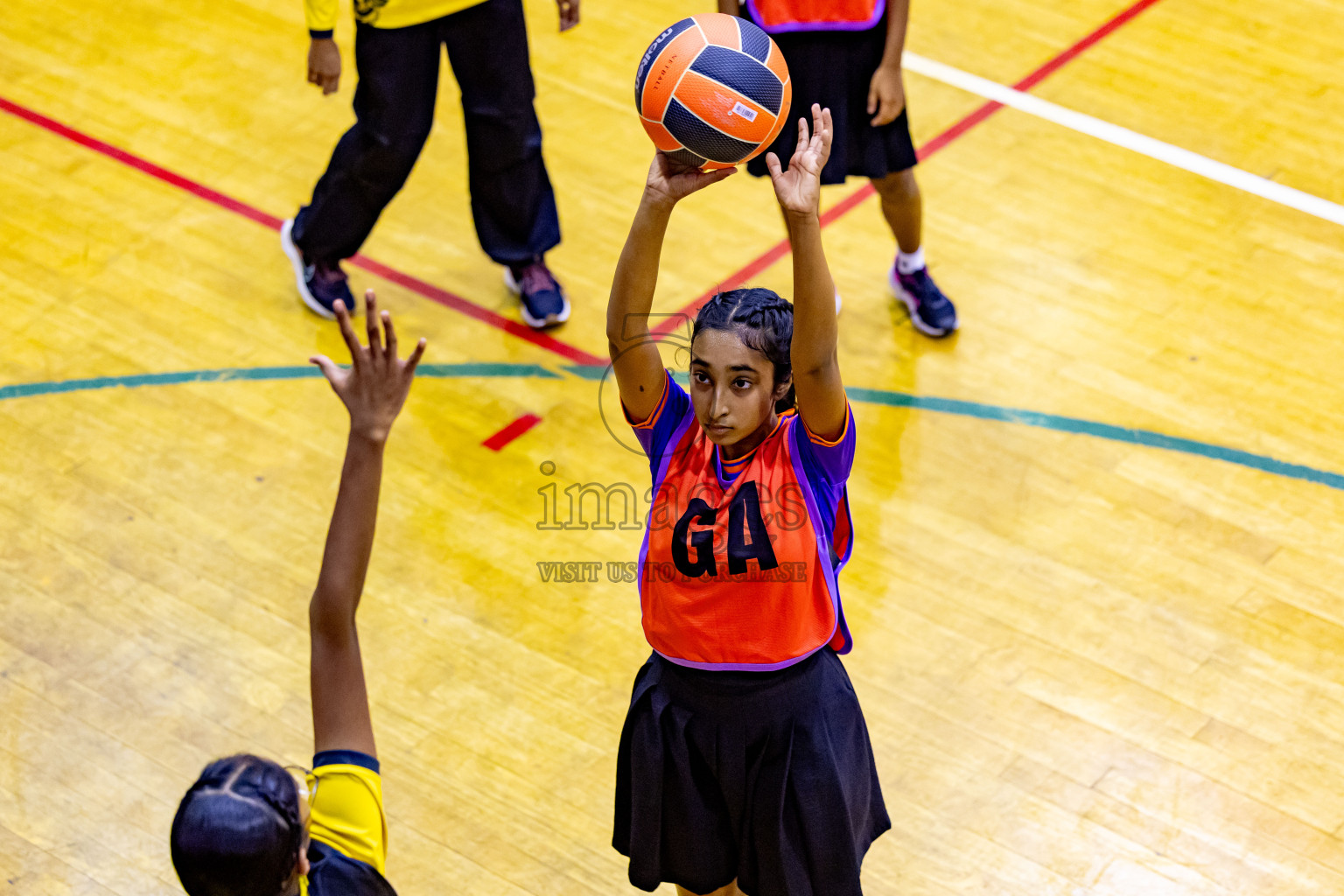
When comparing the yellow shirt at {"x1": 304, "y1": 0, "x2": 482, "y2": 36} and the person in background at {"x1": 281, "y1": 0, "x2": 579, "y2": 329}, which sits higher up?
the yellow shirt at {"x1": 304, "y1": 0, "x2": 482, "y2": 36}

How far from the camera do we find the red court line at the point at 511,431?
4.60 m

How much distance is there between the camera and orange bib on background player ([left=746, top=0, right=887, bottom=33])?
14.5 feet

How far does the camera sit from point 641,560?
267cm

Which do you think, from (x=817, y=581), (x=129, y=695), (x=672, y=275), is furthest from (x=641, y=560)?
(x=672, y=275)

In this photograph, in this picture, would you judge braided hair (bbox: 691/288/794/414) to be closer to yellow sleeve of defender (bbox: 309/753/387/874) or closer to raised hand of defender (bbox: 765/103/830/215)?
raised hand of defender (bbox: 765/103/830/215)

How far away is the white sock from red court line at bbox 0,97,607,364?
39.2 inches

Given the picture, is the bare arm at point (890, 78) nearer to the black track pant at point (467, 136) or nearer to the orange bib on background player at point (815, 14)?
the orange bib on background player at point (815, 14)

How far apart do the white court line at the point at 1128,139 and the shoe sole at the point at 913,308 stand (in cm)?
125

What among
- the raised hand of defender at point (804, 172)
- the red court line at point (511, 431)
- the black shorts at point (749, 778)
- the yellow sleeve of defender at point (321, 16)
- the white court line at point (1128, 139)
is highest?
the raised hand of defender at point (804, 172)

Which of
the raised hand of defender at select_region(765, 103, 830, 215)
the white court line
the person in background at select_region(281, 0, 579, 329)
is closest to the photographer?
the raised hand of defender at select_region(765, 103, 830, 215)

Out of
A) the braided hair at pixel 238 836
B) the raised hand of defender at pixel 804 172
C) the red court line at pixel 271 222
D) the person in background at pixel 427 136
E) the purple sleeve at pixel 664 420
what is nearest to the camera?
the braided hair at pixel 238 836

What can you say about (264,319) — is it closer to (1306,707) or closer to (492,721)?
(492,721)

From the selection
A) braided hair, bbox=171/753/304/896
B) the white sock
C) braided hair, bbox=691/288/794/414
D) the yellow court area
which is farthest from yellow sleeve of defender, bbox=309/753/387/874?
the white sock

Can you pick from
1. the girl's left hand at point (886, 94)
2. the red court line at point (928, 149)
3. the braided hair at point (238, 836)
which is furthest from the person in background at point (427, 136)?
the braided hair at point (238, 836)
